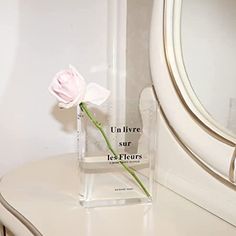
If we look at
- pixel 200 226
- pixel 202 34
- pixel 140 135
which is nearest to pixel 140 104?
pixel 140 135

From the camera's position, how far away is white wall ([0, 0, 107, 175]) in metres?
1.05

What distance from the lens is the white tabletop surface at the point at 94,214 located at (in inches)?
25.0

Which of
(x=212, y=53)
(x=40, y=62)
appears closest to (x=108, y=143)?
(x=212, y=53)

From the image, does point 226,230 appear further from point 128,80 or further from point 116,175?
point 128,80

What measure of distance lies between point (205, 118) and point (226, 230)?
0.66 ft

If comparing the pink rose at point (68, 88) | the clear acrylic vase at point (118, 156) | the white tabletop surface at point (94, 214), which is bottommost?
the white tabletop surface at point (94, 214)

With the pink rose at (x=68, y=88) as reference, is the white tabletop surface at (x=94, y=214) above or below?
below

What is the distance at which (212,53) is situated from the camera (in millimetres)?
718

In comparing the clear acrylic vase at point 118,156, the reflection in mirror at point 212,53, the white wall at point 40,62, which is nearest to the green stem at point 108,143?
the clear acrylic vase at point 118,156

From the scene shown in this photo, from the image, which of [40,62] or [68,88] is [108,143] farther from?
[40,62]

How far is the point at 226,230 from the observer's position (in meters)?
0.65

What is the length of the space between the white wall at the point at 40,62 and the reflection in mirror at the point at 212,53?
43 cm

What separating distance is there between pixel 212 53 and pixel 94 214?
371 millimetres

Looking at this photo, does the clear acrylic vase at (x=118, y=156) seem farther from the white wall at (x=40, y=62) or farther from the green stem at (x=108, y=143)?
the white wall at (x=40, y=62)
